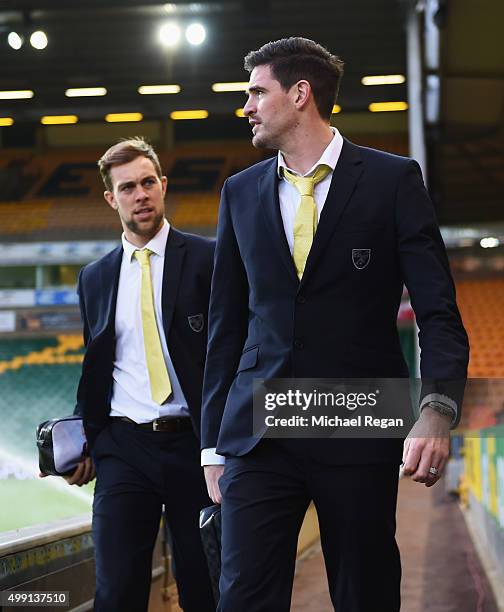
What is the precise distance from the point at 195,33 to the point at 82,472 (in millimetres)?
11285

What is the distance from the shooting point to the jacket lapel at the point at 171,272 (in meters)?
2.39

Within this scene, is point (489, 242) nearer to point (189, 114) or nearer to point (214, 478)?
point (189, 114)

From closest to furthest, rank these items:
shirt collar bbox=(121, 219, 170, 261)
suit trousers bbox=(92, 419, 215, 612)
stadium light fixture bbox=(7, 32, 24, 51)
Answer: suit trousers bbox=(92, 419, 215, 612), shirt collar bbox=(121, 219, 170, 261), stadium light fixture bbox=(7, 32, 24, 51)

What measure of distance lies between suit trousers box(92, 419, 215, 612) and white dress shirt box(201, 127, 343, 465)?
1.70 feet

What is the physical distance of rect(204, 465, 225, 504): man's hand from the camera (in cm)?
180

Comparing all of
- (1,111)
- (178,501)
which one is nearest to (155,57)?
(1,111)

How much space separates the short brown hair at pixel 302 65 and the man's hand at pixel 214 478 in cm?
65

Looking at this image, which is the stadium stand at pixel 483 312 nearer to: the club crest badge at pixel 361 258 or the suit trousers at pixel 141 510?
the suit trousers at pixel 141 510

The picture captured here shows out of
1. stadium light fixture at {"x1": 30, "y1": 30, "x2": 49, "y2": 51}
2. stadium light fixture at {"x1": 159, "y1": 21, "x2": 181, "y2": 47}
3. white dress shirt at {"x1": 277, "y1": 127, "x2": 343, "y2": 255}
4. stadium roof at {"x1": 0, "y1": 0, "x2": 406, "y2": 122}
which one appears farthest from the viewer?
stadium light fixture at {"x1": 30, "y1": 30, "x2": 49, "y2": 51}

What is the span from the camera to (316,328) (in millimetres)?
1691

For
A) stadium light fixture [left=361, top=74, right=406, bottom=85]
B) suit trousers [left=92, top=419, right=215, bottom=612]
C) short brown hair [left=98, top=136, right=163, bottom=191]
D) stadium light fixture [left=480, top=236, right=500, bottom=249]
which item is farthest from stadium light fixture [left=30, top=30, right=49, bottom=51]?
suit trousers [left=92, top=419, right=215, bottom=612]

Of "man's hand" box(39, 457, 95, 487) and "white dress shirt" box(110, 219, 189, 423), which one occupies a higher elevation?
"white dress shirt" box(110, 219, 189, 423)

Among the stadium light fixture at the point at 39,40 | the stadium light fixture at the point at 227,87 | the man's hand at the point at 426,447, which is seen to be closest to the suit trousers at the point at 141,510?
the man's hand at the point at 426,447

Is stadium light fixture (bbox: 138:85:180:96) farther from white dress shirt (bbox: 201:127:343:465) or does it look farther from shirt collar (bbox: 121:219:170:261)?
white dress shirt (bbox: 201:127:343:465)
